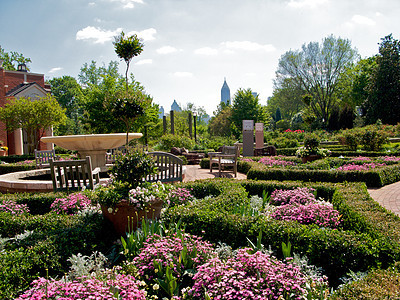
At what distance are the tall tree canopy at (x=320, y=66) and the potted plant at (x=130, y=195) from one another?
37686 millimetres

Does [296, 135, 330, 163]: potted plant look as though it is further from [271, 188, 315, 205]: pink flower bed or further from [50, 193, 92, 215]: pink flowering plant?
[50, 193, 92, 215]: pink flowering plant

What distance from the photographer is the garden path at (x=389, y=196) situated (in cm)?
556

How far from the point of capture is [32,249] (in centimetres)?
300

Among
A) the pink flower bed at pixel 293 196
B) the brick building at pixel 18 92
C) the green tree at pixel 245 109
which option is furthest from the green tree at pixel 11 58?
the pink flower bed at pixel 293 196

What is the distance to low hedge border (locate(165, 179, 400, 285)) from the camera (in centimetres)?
283

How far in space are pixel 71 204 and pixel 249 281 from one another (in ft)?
11.3

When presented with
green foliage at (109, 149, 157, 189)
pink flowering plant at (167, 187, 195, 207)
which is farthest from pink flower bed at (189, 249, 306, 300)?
pink flowering plant at (167, 187, 195, 207)

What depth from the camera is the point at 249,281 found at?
2211mm

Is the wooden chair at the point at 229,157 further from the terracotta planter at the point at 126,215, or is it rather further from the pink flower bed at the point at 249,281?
the pink flower bed at the point at 249,281

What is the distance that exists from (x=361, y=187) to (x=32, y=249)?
534cm

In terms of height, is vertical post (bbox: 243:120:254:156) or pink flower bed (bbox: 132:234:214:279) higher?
vertical post (bbox: 243:120:254:156)

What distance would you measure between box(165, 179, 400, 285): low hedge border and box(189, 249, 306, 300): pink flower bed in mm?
694

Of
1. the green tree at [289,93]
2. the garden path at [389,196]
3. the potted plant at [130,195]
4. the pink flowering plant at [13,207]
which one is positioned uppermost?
the green tree at [289,93]

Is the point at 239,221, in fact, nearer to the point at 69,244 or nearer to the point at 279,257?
the point at 279,257
